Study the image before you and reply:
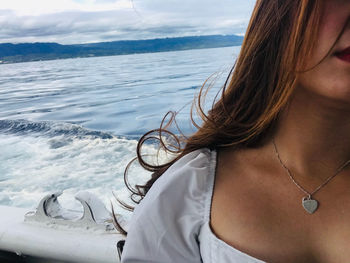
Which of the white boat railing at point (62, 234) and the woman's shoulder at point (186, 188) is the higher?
the woman's shoulder at point (186, 188)

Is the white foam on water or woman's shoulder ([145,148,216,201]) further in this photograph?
the white foam on water

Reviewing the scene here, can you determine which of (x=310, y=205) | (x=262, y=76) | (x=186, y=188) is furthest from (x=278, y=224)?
(x=262, y=76)

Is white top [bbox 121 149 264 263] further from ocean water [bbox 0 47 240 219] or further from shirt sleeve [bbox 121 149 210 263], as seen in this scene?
ocean water [bbox 0 47 240 219]

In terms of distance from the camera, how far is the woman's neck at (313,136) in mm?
701

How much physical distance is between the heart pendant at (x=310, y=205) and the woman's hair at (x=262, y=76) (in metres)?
0.17

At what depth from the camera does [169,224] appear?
0.70 m

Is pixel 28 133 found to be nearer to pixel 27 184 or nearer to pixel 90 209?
pixel 27 184

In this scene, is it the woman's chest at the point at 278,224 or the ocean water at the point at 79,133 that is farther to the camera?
the ocean water at the point at 79,133

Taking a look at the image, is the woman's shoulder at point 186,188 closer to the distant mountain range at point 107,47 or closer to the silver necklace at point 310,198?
the silver necklace at point 310,198

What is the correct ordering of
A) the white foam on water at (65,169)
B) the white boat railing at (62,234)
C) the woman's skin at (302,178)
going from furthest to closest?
1. the white foam on water at (65,169)
2. the white boat railing at (62,234)
3. the woman's skin at (302,178)

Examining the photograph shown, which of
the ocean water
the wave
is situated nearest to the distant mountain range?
the ocean water

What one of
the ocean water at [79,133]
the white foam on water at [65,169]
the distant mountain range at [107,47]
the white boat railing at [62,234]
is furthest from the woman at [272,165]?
the distant mountain range at [107,47]

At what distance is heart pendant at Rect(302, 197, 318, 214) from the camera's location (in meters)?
0.67

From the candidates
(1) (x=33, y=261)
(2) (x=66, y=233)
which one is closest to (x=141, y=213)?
(2) (x=66, y=233)
